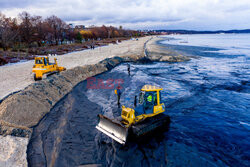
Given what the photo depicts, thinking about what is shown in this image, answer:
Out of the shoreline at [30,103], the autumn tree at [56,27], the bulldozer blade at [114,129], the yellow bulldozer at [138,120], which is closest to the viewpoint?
the bulldozer blade at [114,129]

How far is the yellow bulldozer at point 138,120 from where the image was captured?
27.1ft

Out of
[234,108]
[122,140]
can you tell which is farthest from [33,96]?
[234,108]

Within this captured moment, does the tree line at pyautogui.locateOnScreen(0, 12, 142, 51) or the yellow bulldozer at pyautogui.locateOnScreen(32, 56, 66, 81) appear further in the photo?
the tree line at pyautogui.locateOnScreen(0, 12, 142, 51)

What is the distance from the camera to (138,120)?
9023 millimetres

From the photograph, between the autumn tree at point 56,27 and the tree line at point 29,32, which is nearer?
the tree line at point 29,32

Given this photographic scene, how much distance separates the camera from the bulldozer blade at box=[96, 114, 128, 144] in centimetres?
796

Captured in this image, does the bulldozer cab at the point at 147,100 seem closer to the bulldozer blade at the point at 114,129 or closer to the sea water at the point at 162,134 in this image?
the bulldozer blade at the point at 114,129

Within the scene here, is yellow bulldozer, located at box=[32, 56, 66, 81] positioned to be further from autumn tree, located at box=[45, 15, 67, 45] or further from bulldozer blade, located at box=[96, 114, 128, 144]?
autumn tree, located at box=[45, 15, 67, 45]

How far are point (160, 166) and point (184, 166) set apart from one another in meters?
1.17

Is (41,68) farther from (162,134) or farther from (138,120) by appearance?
(162,134)

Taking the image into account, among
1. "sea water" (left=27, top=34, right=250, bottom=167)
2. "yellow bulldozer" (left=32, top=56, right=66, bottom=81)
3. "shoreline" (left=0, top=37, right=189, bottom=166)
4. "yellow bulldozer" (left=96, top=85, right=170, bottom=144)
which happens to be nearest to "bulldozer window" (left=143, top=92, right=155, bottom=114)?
"yellow bulldozer" (left=96, top=85, right=170, bottom=144)

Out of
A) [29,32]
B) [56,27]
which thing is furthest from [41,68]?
[56,27]

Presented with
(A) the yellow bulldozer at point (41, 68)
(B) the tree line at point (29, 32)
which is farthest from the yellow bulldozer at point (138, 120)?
Result: (B) the tree line at point (29, 32)

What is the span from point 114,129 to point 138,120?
4.73ft
